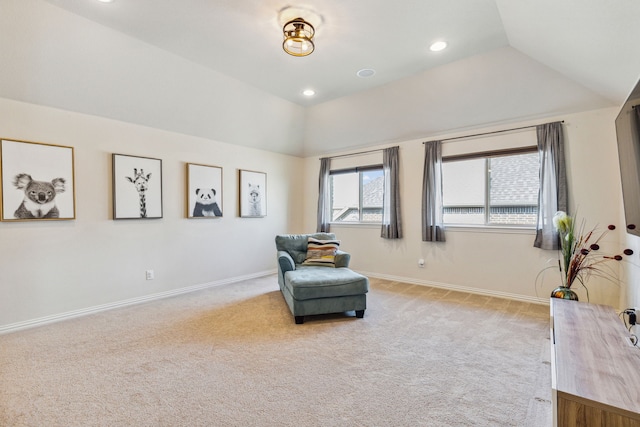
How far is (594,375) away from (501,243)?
10.1 feet

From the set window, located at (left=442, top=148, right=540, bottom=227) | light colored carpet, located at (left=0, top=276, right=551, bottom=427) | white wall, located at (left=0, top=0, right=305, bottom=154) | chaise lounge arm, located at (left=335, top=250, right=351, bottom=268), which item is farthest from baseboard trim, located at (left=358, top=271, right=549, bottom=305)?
white wall, located at (left=0, top=0, right=305, bottom=154)

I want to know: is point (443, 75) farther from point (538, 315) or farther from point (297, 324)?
point (297, 324)

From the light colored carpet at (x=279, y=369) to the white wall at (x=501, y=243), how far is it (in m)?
0.61

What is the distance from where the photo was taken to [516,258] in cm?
397

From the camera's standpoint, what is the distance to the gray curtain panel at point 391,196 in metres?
4.96

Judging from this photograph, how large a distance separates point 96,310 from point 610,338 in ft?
15.6

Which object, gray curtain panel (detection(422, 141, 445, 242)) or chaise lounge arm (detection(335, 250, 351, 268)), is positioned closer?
chaise lounge arm (detection(335, 250, 351, 268))

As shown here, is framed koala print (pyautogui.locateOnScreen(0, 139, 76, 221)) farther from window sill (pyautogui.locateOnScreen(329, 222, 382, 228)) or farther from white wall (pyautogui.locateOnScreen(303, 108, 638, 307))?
white wall (pyautogui.locateOnScreen(303, 108, 638, 307))

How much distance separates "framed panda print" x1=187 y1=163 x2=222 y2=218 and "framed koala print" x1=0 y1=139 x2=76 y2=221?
1393 mm

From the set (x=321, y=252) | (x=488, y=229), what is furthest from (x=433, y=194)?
(x=321, y=252)

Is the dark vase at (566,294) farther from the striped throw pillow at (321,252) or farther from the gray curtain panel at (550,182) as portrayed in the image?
the striped throw pillow at (321,252)

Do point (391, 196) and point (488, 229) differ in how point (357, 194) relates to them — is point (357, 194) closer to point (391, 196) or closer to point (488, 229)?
point (391, 196)

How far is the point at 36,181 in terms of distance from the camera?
3.09 meters

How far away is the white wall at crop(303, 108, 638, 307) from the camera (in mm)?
3387
